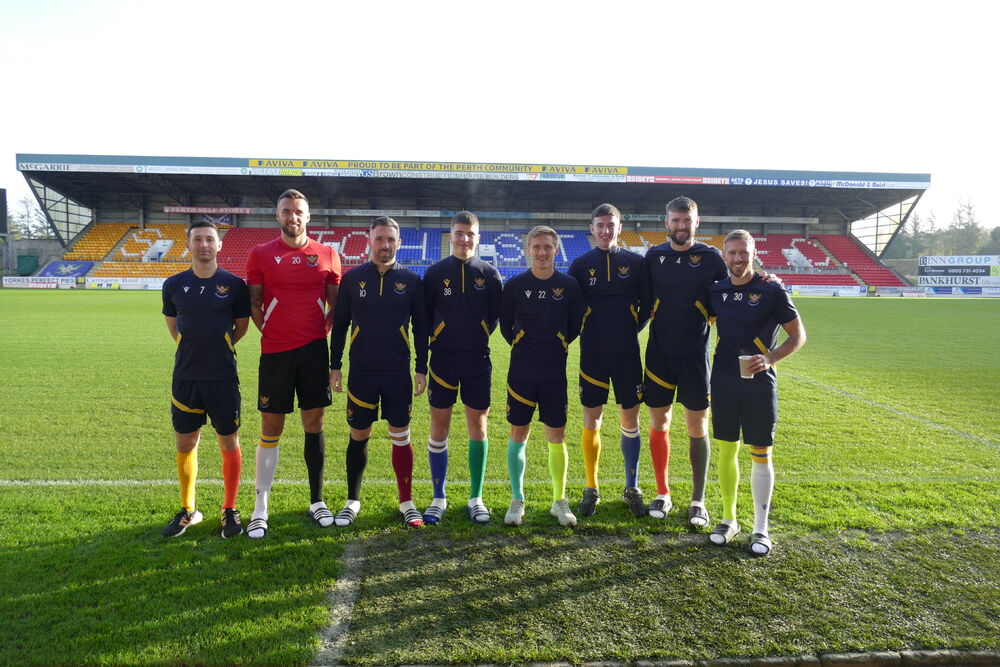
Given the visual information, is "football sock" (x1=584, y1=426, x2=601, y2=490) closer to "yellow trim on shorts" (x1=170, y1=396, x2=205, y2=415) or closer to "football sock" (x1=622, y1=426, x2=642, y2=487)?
"football sock" (x1=622, y1=426, x2=642, y2=487)

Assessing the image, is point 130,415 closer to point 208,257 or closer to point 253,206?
point 208,257

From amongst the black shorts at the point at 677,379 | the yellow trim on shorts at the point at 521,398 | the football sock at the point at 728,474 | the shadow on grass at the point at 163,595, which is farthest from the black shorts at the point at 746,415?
the shadow on grass at the point at 163,595

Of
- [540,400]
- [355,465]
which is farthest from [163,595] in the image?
[540,400]

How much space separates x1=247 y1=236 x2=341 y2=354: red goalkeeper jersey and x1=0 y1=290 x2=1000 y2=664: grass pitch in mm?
1226

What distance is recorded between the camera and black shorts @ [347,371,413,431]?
362 cm

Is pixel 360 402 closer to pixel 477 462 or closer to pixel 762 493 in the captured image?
pixel 477 462

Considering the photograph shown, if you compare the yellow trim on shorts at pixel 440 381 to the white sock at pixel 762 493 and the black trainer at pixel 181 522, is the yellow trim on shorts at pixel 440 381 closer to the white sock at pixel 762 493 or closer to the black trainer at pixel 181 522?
the black trainer at pixel 181 522

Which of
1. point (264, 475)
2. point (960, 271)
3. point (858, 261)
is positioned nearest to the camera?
point (264, 475)

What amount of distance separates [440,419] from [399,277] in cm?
104

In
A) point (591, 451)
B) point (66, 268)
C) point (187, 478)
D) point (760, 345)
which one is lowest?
point (187, 478)

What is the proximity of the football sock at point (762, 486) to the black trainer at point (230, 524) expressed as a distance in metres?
3.24

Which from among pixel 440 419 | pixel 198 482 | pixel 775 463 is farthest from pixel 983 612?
pixel 198 482

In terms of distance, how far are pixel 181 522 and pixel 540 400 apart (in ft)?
8.01

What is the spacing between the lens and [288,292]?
3613 mm
